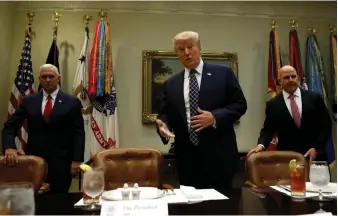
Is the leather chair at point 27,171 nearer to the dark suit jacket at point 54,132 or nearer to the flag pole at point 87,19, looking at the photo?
the dark suit jacket at point 54,132

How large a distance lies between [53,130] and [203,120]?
1513 mm

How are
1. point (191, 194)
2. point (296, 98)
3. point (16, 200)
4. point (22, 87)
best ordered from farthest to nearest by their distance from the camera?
point (22, 87)
point (296, 98)
point (191, 194)
point (16, 200)

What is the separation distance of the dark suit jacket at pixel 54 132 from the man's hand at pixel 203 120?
1355 mm

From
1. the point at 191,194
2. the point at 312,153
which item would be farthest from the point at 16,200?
the point at 312,153

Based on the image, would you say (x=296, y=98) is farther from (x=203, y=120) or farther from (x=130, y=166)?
(x=130, y=166)

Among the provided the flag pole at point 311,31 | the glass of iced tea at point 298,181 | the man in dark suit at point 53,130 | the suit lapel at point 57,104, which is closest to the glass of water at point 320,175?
the glass of iced tea at point 298,181

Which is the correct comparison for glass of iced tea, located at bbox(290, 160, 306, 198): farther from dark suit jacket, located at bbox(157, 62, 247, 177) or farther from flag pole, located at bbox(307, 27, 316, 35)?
flag pole, located at bbox(307, 27, 316, 35)

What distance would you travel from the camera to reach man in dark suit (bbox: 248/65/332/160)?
9.07 feet

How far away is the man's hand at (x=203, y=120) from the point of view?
1.96 meters

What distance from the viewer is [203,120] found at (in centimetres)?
197

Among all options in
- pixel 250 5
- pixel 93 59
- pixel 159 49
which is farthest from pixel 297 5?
pixel 93 59

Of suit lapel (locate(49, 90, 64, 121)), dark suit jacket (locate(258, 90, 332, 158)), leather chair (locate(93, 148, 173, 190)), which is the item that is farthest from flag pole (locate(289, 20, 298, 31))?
leather chair (locate(93, 148, 173, 190))

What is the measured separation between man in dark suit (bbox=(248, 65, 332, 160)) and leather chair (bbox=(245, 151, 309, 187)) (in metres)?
0.64

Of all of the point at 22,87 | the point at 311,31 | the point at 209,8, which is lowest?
the point at 22,87
